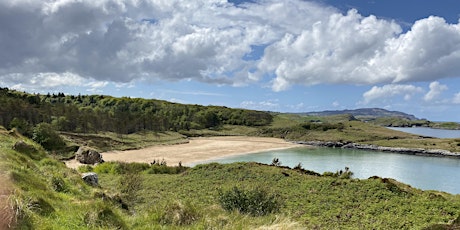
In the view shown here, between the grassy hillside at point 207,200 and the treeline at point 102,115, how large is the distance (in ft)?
153

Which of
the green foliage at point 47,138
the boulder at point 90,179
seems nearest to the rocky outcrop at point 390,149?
the green foliage at point 47,138

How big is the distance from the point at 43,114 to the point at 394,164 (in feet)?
276

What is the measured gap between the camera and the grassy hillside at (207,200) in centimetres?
875

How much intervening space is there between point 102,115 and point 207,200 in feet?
305

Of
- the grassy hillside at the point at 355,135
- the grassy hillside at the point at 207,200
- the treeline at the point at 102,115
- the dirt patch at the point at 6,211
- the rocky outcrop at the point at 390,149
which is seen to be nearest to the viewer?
the dirt patch at the point at 6,211

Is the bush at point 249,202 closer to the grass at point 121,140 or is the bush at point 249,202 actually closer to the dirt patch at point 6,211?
the dirt patch at point 6,211

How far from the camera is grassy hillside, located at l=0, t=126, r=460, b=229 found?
8.75 m

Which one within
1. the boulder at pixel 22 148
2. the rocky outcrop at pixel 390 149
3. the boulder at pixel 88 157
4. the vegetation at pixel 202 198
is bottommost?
the boulder at pixel 88 157

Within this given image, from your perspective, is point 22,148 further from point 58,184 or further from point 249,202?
point 249,202

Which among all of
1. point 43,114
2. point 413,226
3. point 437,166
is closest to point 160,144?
point 43,114

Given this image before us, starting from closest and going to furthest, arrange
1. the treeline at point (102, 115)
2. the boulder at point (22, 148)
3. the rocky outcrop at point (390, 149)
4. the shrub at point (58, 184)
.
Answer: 1. the shrub at point (58, 184)
2. the boulder at point (22, 148)
3. the treeline at point (102, 115)
4. the rocky outcrop at point (390, 149)

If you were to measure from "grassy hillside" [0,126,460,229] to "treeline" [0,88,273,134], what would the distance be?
46562mm

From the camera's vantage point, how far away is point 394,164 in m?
69.2

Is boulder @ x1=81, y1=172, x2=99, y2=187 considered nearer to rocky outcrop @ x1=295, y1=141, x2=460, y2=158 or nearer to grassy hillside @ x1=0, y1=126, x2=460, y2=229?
grassy hillside @ x1=0, y1=126, x2=460, y2=229
